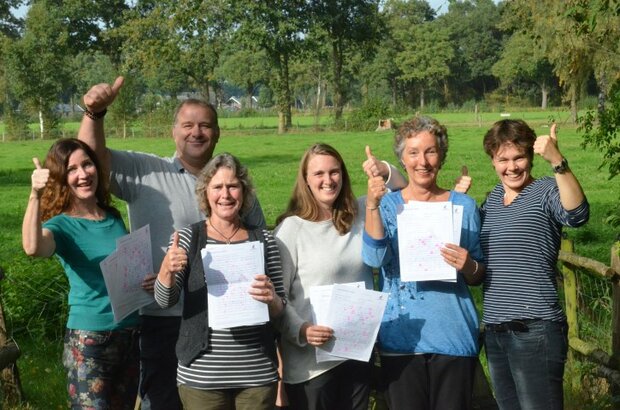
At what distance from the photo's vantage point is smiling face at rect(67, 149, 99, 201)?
4.54 m

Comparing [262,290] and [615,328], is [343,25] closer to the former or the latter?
[615,328]

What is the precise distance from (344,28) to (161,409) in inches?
2230

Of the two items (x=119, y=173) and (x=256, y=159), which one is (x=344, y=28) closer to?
(x=256, y=159)

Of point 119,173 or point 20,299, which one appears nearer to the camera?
point 119,173

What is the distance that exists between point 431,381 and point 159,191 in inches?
68.6

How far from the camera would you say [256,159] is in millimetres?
31969

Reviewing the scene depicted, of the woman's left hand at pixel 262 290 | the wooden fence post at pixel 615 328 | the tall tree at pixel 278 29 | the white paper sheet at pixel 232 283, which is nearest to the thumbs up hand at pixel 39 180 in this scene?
A: the white paper sheet at pixel 232 283

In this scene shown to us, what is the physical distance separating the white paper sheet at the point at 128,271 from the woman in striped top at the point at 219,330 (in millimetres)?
296

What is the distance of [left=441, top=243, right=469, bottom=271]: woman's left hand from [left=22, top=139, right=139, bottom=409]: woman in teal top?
163 centimetres

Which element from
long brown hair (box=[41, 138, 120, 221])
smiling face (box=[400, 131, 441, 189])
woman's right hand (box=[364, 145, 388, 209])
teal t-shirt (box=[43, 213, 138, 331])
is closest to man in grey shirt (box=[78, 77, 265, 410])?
long brown hair (box=[41, 138, 120, 221])

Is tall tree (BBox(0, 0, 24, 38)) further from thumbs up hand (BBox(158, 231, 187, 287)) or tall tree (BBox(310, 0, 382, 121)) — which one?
thumbs up hand (BBox(158, 231, 187, 287))

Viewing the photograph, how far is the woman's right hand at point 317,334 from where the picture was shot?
14.1ft

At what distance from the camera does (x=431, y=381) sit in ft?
14.4

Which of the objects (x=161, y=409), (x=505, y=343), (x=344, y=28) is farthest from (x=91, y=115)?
(x=344, y=28)
